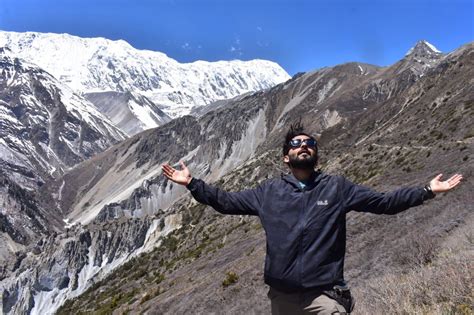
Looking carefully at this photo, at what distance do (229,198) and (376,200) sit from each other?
5.98 ft

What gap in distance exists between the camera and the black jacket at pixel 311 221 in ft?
18.7

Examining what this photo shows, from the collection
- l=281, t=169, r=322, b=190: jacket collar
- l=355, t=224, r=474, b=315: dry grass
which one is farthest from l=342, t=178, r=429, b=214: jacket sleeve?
l=355, t=224, r=474, b=315: dry grass

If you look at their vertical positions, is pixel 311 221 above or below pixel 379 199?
above

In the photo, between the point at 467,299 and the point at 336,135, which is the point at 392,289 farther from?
the point at 336,135

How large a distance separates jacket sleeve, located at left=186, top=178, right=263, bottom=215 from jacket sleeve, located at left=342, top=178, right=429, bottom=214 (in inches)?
41.9

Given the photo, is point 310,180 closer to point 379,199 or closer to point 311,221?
point 311,221

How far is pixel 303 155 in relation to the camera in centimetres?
605

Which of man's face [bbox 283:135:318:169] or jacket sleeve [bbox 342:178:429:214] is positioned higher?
man's face [bbox 283:135:318:169]

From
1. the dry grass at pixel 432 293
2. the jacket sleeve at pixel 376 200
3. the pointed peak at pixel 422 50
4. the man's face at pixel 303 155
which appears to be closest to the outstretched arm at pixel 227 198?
the man's face at pixel 303 155

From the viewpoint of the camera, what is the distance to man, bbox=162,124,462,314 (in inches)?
224

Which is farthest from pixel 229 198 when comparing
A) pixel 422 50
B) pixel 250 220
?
pixel 422 50

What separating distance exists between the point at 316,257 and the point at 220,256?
2814 centimetres

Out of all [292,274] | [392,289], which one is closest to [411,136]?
[392,289]

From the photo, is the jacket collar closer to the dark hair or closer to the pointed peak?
the dark hair
